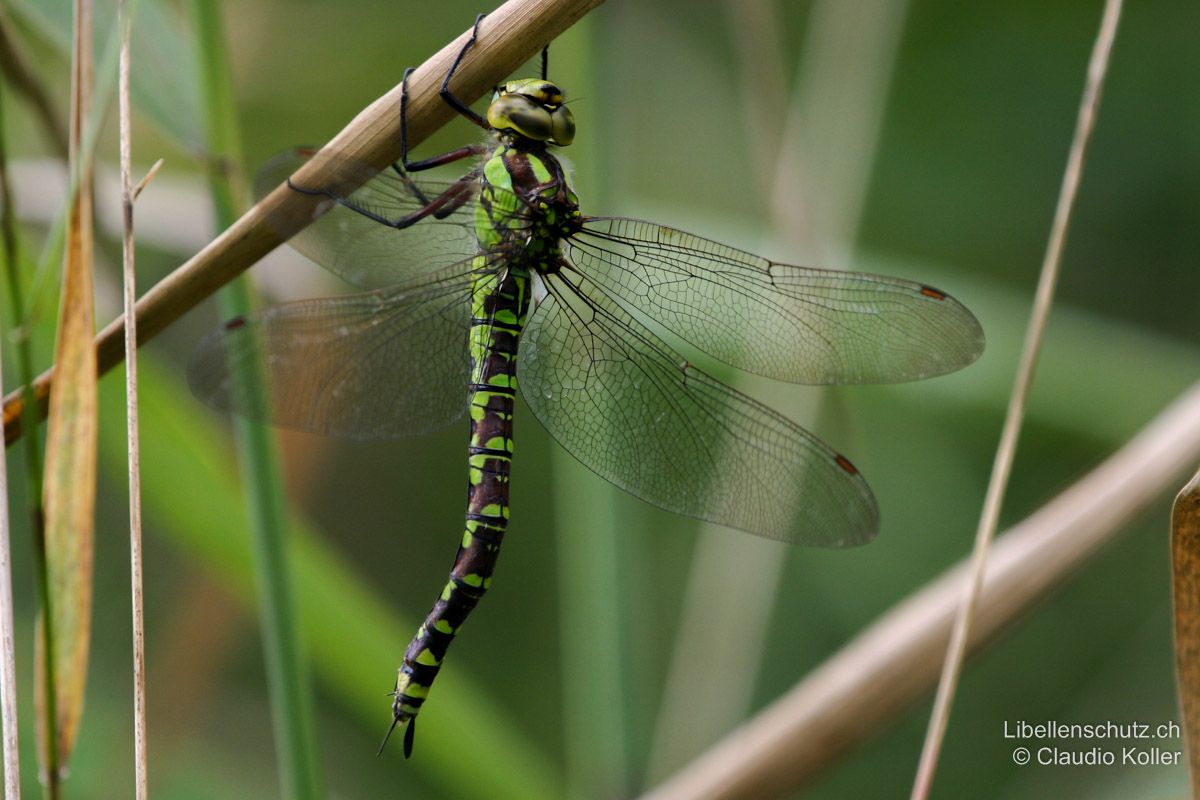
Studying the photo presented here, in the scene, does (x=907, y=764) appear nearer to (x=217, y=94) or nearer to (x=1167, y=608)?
(x=1167, y=608)

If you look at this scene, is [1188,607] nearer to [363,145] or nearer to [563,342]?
[563,342]

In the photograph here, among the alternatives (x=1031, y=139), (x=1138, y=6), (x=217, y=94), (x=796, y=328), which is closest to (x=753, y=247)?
(x=796, y=328)

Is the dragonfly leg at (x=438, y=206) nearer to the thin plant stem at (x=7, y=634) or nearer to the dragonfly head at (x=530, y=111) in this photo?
the dragonfly head at (x=530, y=111)

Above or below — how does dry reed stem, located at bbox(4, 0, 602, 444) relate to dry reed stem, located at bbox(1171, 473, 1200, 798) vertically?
above

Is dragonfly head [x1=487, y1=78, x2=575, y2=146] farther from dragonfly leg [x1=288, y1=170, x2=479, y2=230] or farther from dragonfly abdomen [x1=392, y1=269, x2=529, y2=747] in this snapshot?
dragonfly abdomen [x1=392, y1=269, x2=529, y2=747]

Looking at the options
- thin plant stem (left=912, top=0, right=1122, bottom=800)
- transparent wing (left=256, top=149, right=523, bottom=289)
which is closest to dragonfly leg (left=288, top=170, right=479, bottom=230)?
transparent wing (left=256, top=149, right=523, bottom=289)

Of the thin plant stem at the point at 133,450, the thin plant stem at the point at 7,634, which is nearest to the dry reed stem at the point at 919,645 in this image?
the thin plant stem at the point at 133,450

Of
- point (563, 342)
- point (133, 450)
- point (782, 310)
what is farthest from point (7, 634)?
point (782, 310)
